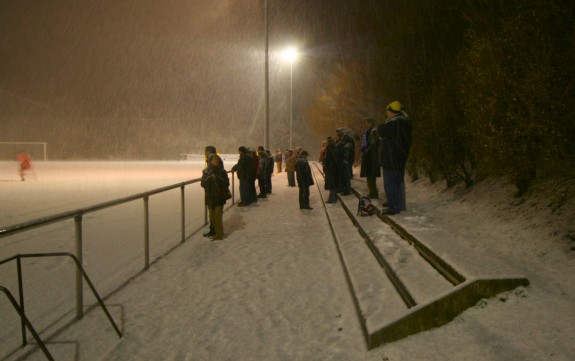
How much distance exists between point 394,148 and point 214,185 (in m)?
3.23

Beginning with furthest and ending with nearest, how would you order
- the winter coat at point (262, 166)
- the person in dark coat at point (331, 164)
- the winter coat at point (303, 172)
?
the winter coat at point (262, 166) < the person in dark coat at point (331, 164) < the winter coat at point (303, 172)

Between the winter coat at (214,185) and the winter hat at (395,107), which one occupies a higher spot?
the winter hat at (395,107)

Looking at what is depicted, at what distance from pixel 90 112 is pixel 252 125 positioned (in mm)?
26522

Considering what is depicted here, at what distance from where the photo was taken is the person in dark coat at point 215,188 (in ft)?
27.5

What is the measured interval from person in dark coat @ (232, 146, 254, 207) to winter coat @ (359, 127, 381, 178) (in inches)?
120

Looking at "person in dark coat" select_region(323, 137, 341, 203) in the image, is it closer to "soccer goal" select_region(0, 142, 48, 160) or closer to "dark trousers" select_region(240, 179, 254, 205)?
"dark trousers" select_region(240, 179, 254, 205)

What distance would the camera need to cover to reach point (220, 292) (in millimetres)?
5363

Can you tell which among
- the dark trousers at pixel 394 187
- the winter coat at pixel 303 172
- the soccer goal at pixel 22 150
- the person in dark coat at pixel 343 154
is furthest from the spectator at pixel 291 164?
the soccer goal at pixel 22 150

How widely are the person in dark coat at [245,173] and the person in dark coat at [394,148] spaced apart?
4.58 meters

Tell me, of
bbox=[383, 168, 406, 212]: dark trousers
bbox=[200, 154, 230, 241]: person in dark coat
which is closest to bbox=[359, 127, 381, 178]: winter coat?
bbox=[383, 168, 406, 212]: dark trousers

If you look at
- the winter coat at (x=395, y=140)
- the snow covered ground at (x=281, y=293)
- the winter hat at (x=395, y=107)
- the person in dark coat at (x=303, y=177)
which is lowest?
the snow covered ground at (x=281, y=293)

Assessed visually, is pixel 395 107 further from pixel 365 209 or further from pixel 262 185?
pixel 262 185

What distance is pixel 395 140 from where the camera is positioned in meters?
8.25

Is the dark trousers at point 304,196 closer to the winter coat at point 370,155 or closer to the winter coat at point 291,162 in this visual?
the winter coat at point 370,155
